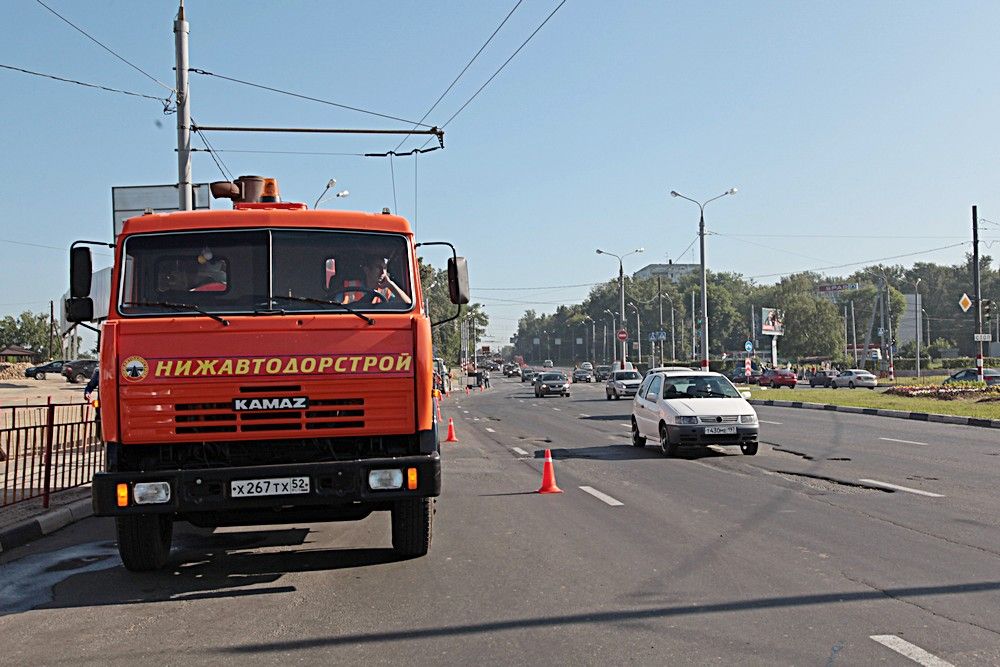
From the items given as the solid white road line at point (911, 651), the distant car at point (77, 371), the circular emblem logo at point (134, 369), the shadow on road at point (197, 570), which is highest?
the distant car at point (77, 371)

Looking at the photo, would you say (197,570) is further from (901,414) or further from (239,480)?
(901,414)

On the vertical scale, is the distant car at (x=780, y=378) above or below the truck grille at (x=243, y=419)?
below

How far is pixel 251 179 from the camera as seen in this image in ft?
34.1

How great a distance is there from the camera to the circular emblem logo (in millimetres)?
7266

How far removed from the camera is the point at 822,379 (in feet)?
230

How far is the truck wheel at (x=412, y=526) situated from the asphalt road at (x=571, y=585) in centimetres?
22

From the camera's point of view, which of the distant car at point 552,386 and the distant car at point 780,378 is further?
the distant car at point 780,378

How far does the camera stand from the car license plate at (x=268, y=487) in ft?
23.7

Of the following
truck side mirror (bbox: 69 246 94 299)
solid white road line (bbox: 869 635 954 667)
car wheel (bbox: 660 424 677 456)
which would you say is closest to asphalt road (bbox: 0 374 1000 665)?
solid white road line (bbox: 869 635 954 667)

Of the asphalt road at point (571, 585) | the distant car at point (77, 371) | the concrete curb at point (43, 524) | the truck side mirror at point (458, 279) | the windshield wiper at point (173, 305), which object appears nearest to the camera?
the asphalt road at point (571, 585)

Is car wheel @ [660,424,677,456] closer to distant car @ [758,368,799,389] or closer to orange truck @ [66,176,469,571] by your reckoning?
orange truck @ [66,176,469,571]

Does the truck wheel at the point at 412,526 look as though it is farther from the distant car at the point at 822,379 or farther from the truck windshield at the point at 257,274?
the distant car at the point at 822,379

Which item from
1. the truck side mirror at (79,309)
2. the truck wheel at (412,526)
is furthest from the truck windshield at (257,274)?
the truck wheel at (412,526)

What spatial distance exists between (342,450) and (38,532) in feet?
15.8
